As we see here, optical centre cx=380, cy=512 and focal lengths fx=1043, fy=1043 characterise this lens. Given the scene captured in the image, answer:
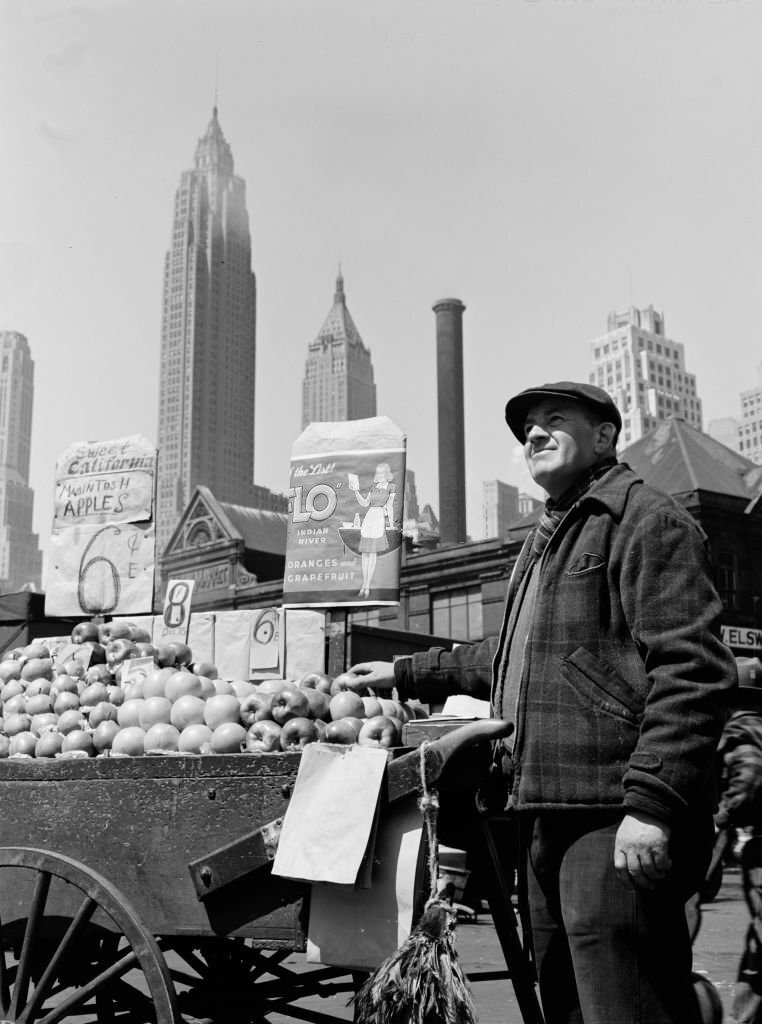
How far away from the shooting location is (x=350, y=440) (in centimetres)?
822

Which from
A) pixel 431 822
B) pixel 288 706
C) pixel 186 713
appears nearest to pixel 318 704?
pixel 288 706

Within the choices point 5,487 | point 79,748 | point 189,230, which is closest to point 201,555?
point 79,748

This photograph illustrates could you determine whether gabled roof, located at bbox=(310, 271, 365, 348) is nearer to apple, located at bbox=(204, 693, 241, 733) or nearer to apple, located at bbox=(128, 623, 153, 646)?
apple, located at bbox=(128, 623, 153, 646)

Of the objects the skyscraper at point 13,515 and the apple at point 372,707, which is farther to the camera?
the skyscraper at point 13,515

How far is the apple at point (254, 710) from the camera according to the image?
4.37m

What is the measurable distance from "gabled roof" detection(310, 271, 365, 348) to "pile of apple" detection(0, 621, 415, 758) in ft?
588

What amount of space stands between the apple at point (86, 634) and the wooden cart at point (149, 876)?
10.7ft

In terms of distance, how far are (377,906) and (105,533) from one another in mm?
6411

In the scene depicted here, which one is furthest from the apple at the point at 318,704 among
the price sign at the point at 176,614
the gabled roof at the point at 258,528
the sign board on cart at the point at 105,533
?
the gabled roof at the point at 258,528

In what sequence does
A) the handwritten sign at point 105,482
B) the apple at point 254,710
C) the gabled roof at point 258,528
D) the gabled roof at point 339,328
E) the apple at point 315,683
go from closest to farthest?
the apple at point 254,710 < the apple at point 315,683 < the handwritten sign at point 105,482 < the gabled roof at point 258,528 < the gabled roof at point 339,328

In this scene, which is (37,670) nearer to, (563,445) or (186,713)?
(186,713)

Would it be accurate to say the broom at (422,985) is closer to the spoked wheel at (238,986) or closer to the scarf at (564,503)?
the spoked wheel at (238,986)

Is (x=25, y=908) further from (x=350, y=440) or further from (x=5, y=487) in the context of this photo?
(x=5, y=487)

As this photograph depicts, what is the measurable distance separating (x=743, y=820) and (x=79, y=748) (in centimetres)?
298
